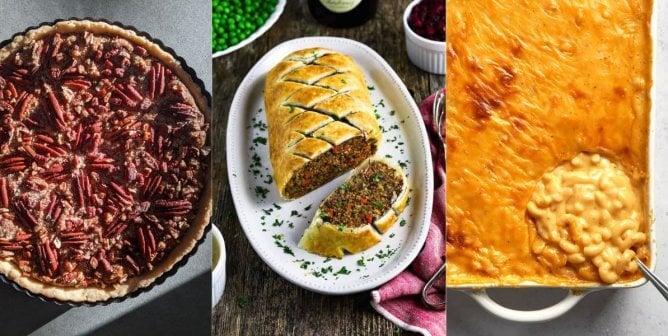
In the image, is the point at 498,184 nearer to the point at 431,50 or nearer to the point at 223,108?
the point at 431,50

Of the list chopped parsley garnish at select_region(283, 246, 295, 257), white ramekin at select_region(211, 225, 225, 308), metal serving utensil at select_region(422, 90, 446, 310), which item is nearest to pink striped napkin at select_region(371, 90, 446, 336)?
metal serving utensil at select_region(422, 90, 446, 310)

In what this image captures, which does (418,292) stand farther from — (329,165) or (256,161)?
(256,161)

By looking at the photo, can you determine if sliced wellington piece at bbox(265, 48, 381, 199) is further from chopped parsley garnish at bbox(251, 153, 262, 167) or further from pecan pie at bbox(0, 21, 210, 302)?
pecan pie at bbox(0, 21, 210, 302)

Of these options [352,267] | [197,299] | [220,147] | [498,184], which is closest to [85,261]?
[197,299]

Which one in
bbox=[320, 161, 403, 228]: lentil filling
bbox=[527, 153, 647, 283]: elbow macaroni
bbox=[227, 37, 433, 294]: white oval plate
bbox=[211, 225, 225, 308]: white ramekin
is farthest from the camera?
bbox=[320, 161, 403, 228]: lentil filling

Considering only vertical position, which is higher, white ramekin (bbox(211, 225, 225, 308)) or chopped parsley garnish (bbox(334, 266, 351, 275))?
white ramekin (bbox(211, 225, 225, 308))

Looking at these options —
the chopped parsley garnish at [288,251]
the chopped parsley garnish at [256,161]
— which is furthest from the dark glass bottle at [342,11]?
the chopped parsley garnish at [288,251]
